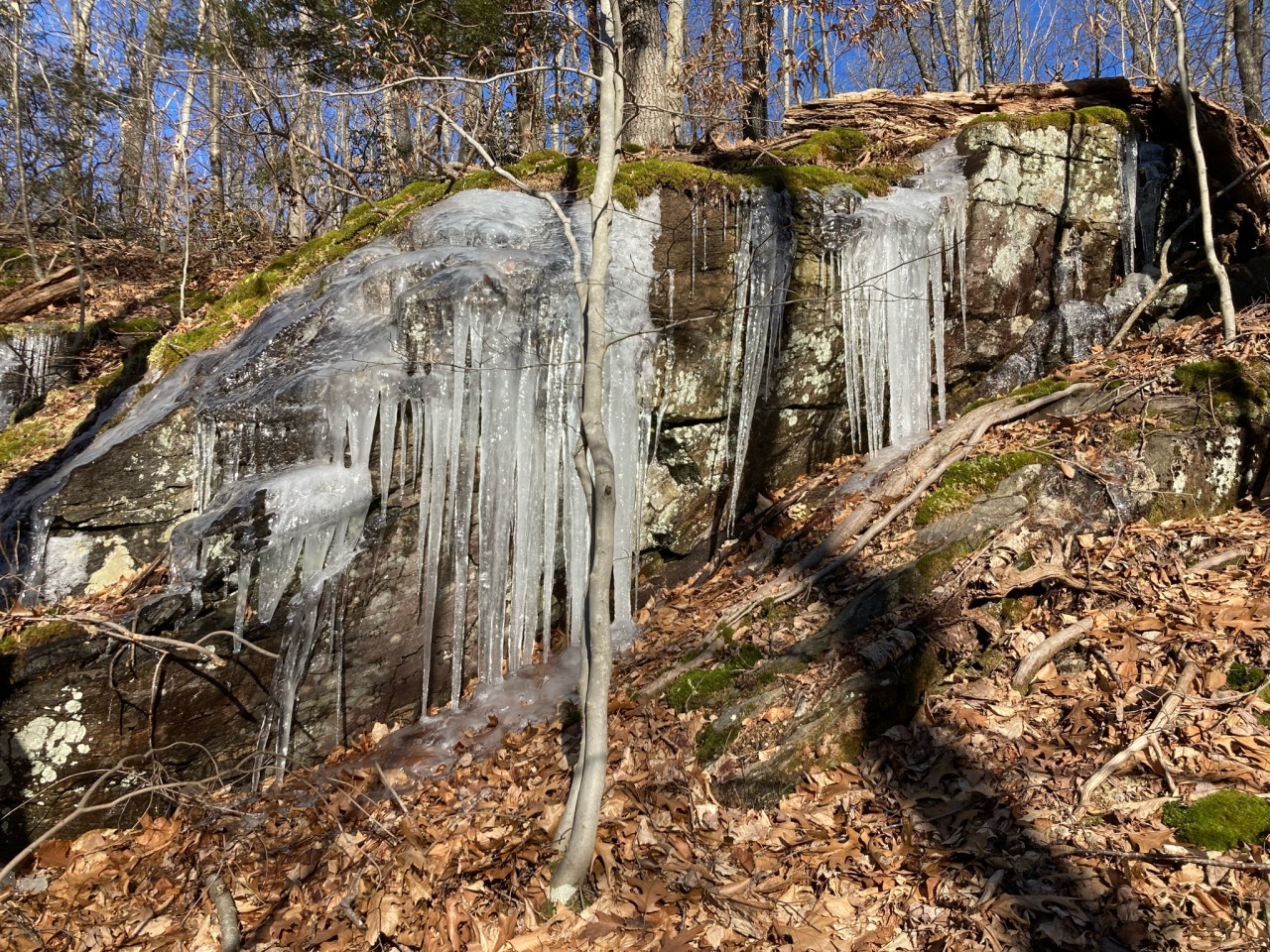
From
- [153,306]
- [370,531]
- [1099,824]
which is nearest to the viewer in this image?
[1099,824]

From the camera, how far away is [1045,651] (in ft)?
12.4

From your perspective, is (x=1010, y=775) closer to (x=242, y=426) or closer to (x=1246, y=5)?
(x=242, y=426)

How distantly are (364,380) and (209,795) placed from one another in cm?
285

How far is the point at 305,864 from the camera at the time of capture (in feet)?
12.8

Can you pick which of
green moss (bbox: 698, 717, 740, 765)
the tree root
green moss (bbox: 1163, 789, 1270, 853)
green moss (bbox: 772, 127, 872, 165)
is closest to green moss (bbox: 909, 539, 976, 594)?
the tree root

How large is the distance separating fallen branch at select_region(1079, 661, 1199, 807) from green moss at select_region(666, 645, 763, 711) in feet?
5.94

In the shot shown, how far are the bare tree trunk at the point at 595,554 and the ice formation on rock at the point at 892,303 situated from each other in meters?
3.42

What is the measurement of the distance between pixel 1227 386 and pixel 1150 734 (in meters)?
3.22

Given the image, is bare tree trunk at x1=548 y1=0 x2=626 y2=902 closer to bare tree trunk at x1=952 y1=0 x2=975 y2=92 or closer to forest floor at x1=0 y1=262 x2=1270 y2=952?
forest floor at x1=0 y1=262 x2=1270 y2=952

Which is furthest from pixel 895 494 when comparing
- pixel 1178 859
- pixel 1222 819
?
pixel 1178 859

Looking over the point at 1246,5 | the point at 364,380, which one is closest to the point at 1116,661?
the point at 364,380

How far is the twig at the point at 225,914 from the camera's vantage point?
3.32m

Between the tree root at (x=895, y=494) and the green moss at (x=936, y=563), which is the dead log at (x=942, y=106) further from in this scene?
the green moss at (x=936, y=563)

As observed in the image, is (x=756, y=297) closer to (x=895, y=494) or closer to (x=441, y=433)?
(x=895, y=494)
